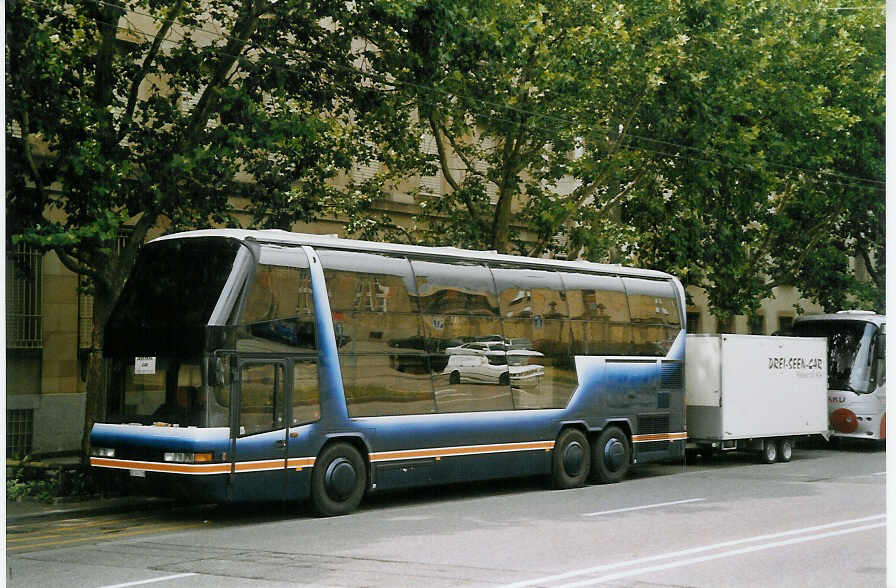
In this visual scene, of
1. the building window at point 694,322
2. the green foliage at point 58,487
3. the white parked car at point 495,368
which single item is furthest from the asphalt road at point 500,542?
the building window at point 694,322

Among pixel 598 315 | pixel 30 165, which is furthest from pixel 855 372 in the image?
pixel 30 165

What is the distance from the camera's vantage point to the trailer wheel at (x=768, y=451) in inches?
919

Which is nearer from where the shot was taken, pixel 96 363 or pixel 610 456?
pixel 96 363

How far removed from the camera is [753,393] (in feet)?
74.9

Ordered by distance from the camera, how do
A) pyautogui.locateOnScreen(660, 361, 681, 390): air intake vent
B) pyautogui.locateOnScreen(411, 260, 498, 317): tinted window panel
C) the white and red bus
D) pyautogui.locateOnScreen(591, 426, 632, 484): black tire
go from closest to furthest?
pyautogui.locateOnScreen(411, 260, 498, 317): tinted window panel
pyautogui.locateOnScreen(591, 426, 632, 484): black tire
pyautogui.locateOnScreen(660, 361, 681, 390): air intake vent
the white and red bus

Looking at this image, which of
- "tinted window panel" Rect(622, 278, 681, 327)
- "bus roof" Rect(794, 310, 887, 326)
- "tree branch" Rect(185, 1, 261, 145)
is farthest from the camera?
"bus roof" Rect(794, 310, 887, 326)

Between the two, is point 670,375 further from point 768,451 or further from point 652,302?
point 768,451

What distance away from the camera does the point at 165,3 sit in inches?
648

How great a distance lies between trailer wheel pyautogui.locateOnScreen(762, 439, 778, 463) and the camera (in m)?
23.3

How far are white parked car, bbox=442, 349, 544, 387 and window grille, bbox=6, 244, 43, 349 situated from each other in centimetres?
842

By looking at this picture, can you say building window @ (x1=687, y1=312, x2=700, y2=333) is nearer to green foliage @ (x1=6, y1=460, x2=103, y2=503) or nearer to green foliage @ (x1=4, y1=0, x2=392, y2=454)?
green foliage @ (x1=4, y1=0, x2=392, y2=454)

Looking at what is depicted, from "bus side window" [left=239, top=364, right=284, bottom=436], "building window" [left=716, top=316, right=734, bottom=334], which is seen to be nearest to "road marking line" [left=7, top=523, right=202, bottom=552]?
"bus side window" [left=239, top=364, right=284, bottom=436]

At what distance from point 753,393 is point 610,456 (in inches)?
178

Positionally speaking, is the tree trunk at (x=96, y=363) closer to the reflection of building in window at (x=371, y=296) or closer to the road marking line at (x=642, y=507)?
the reflection of building in window at (x=371, y=296)
